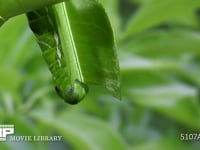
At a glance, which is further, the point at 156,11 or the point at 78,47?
the point at 156,11

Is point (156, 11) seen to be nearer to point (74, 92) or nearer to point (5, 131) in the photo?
point (5, 131)

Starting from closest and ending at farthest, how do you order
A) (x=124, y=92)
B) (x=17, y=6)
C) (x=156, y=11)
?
(x=17, y=6) < (x=156, y=11) < (x=124, y=92)

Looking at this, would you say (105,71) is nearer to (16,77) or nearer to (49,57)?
(49,57)

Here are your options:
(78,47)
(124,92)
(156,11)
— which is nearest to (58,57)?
(78,47)

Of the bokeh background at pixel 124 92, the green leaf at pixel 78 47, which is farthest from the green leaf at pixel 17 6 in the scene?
the bokeh background at pixel 124 92

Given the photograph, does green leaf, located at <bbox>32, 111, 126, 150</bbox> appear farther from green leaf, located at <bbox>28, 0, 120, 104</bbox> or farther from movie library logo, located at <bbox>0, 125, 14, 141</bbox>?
green leaf, located at <bbox>28, 0, 120, 104</bbox>

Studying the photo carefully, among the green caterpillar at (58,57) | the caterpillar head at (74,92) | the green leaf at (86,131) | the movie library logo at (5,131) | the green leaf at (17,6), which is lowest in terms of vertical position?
the green leaf at (86,131)

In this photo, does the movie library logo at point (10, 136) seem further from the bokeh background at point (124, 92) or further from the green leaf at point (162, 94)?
the green leaf at point (162, 94)

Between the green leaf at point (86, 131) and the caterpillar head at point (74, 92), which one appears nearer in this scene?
the caterpillar head at point (74, 92)
